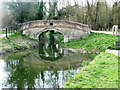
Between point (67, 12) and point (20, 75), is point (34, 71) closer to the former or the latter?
point (20, 75)

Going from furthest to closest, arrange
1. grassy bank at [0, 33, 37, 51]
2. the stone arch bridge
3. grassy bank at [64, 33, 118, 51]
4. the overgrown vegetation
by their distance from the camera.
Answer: the overgrown vegetation → the stone arch bridge → grassy bank at [0, 33, 37, 51] → grassy bank at [64, 33, 118, 51]

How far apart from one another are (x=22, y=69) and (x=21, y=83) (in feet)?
9.63

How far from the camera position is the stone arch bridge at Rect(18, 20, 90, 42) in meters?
23.0

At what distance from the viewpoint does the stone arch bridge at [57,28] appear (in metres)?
23.0

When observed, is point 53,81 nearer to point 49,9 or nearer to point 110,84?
point 110,84

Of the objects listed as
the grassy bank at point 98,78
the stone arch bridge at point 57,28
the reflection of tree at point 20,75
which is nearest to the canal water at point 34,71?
the reflection of tree at point 20,75

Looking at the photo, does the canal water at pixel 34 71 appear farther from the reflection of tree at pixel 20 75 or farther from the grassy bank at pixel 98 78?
the grassy bank at pixel 98 78

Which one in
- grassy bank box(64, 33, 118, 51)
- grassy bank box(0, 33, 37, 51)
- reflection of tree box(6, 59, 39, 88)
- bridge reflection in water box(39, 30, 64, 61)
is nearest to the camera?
reflection of tree box(6, 59, 39, 88)

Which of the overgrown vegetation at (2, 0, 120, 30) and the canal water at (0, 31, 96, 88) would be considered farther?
the overgrown vegetation at (2, 0, 120, 30)

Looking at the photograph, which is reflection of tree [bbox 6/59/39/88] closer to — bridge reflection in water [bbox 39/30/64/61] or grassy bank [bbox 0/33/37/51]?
bridge reflection in water [bbox 39/30/64/61]

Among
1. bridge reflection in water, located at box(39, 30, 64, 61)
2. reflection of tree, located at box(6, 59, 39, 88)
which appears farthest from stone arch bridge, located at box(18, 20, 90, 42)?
reflection of tree, located at box(6, 59, 39, 88)

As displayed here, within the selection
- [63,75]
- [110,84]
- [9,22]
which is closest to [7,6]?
[9,22]

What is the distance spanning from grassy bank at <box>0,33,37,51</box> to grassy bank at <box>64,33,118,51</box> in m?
2.86

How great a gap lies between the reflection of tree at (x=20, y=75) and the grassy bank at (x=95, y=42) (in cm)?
605
